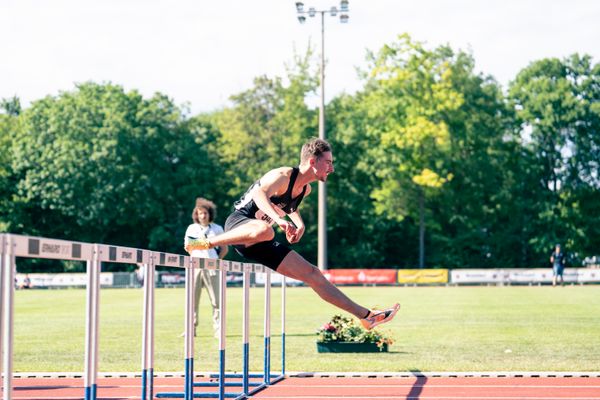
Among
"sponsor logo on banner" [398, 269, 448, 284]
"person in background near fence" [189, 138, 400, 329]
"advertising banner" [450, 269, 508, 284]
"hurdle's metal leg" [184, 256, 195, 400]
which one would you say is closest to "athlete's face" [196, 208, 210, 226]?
"person in background near fence" [189, 138, 400, 329]

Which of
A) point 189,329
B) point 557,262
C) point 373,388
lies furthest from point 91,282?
point 557,262

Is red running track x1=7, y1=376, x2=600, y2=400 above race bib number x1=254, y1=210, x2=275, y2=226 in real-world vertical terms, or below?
below

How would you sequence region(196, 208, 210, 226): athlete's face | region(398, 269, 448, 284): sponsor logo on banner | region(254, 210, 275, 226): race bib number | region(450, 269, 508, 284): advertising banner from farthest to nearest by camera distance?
region(398, 269, 448, 284): sponsor logo on banner < region(450, 269, 508, 284): advertising banner < region(196, 208, 210, 226): athlete's face < region(254, 210, 275, 226): race bib number

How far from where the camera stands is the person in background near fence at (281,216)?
7910mm

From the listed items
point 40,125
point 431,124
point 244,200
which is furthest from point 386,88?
point 244,200

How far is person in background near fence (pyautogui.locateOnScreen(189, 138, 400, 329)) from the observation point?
7.91 meters

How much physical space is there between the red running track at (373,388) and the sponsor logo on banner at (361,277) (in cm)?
4387

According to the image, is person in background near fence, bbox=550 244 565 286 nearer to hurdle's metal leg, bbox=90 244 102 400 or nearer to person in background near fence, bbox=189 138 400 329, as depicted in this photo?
person in background near fence, bbox=189 138 400 329

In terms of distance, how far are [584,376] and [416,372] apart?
191 cm

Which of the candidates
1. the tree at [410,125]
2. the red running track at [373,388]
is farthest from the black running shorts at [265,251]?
the tree at [410,125]

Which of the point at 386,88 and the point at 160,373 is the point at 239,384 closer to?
the point at 160,373

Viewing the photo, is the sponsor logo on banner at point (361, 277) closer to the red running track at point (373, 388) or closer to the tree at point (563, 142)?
the tree at point (563, 142)

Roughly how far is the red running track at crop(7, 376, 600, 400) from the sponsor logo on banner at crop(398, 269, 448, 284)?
4537cm

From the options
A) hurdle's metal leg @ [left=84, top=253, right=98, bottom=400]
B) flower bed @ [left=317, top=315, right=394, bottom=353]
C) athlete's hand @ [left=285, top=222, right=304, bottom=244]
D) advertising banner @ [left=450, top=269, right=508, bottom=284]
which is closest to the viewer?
hurdle's metal leg @ [left=84, top=253, right=98, bottom=400]
